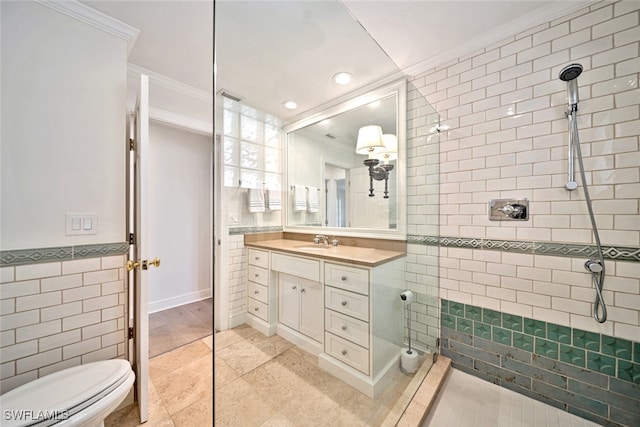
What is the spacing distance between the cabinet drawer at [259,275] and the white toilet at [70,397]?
79 centimetres

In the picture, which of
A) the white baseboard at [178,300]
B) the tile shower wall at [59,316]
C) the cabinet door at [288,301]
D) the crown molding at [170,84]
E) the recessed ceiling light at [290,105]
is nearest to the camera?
the tile shower wall at [59,316]

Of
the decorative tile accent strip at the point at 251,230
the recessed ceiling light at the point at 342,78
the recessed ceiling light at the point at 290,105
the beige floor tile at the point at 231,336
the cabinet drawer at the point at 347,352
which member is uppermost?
the recessed ceiling light at the point at 342,78

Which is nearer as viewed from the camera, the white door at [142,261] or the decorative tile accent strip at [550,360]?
the decorative tile accent strip at [550,360]

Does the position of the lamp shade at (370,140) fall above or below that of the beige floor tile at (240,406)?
above

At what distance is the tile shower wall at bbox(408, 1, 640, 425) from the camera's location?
1.19 meters

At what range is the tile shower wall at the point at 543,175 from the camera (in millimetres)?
1190

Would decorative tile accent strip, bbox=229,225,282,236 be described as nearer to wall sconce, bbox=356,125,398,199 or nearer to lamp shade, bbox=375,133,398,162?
wall sconce, bbox=356,125,398,199

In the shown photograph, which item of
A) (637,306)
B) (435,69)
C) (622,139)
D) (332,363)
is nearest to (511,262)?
(637,306)

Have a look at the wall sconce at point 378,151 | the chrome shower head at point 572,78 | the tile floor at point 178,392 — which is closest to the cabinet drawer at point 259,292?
the tile floor at point 178,392

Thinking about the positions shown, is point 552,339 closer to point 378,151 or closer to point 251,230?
point 378,151

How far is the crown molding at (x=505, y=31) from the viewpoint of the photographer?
4.27ft

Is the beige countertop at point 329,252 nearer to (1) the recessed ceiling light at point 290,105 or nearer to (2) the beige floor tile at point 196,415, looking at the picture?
(1) the recessed ceiling light at point 290,105

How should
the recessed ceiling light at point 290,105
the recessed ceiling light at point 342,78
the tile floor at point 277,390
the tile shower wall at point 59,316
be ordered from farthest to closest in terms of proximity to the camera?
1. the recessed ceiling light at point 342,78
2. the recessed ceiling light at point 290,105
3. the tile shower wall at point 59,316
4. the tile floor at point 277,390

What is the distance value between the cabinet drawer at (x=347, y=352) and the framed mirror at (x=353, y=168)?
0.72 meters
